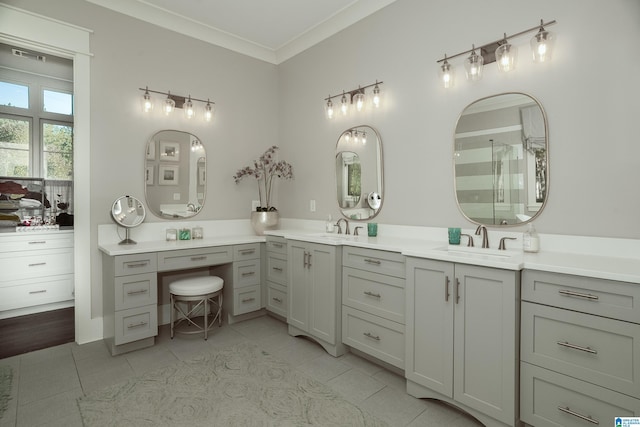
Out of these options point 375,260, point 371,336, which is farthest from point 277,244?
point 371,336

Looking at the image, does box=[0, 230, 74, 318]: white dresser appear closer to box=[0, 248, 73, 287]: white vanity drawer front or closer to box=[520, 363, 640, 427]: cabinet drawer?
box=[0, 248, 73, 287]: white vanity drawer front

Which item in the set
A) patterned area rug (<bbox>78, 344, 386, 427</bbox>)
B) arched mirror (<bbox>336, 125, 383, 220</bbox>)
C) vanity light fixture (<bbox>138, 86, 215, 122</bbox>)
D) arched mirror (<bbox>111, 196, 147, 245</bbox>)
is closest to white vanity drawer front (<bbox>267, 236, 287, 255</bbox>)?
arched mirror (<bbox>336, 125, 383, 220</bbox>)

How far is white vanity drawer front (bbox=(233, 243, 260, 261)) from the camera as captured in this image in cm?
322

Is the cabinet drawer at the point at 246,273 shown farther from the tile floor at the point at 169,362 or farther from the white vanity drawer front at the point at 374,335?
the white vanity drawer front at the point at 374,335

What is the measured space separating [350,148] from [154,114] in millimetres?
1986

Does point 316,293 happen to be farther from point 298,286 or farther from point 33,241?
point 33,241

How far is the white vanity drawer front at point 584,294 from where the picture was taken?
1.35 metres

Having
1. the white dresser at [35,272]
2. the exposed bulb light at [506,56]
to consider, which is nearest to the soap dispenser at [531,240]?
the exposed bulb light at [506,56]

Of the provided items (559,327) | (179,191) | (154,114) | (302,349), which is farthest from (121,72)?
(559,327)

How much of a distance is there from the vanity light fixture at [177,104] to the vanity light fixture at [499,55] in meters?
2.38

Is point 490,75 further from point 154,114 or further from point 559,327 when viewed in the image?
point 154,114

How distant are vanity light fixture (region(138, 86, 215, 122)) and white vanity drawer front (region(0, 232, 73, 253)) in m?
1.94

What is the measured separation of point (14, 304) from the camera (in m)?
3.47

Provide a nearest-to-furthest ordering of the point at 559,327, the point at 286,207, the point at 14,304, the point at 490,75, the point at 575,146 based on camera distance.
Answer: the point at 559,327
the point at 575,146
the point at 490,75
the point at 14,304
the point at 286,207
